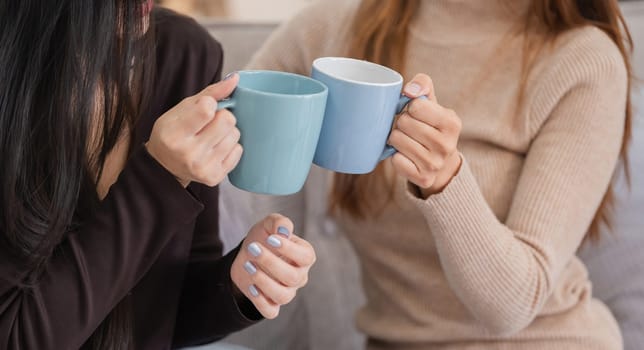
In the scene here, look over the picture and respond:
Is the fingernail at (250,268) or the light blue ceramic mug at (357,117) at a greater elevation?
the light blue ceramic mug at (357,117)

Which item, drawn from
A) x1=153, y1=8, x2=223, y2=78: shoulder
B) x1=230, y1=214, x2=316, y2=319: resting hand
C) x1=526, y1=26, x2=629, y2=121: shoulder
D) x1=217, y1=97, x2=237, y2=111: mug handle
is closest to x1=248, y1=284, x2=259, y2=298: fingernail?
x1=230, y1=214, x2=316, y2=319: resting hand

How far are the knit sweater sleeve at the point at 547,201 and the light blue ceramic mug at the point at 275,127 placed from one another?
269mm

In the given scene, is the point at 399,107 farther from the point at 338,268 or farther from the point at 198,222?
the point at 338,268

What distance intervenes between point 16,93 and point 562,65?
69 centimetres

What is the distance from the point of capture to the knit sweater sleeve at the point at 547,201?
0.93 m

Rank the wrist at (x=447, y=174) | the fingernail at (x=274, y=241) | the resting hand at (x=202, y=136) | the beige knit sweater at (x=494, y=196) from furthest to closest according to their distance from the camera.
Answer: the beige knit sweater at (x=494, y=196), the wrist at (x=447, y=174), the fingernail at (x=274, y=241), the resting hand at (x=202, y=136)

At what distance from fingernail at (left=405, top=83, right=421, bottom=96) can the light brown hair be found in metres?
0.35

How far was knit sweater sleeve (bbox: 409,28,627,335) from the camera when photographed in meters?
0.93

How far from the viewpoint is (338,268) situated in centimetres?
145

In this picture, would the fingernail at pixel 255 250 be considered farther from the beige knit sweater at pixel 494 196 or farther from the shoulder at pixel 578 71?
the shoulder at pixel 578 71

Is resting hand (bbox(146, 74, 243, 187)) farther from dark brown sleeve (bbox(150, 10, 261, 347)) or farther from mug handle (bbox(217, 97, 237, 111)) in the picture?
dark brown sleeve (bbox(150, 10, 261, 347))

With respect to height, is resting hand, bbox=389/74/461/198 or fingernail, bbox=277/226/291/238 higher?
resting hand, bbox=389/74/461/198

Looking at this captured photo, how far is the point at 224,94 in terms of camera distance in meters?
0.63

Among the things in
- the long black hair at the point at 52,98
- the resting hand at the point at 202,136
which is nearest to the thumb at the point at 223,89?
the resting hand at the point at 202,136
